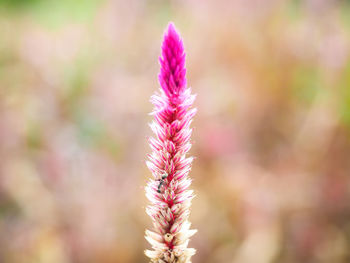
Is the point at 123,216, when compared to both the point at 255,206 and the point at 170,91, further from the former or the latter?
the point at 170,91

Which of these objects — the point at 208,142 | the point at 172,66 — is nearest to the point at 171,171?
the point at 172,66

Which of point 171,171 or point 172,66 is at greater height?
point 172,66

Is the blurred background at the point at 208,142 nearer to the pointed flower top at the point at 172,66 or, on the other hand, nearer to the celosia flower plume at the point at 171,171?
the celosia flower plume at the point at 171,171

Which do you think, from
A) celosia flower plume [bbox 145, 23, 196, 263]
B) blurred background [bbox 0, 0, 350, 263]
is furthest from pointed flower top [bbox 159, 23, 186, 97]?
blurred background [bbox 0, 0, 350, 263]

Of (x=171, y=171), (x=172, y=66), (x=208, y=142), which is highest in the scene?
(x=208, y=142)

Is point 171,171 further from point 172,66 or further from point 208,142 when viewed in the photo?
point 208,142

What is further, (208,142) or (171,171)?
(208,142)

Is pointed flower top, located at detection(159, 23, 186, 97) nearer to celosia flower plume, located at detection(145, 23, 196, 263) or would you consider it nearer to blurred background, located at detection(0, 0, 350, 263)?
celosia flower plume, located at detection(145, 23, 196, 263)
